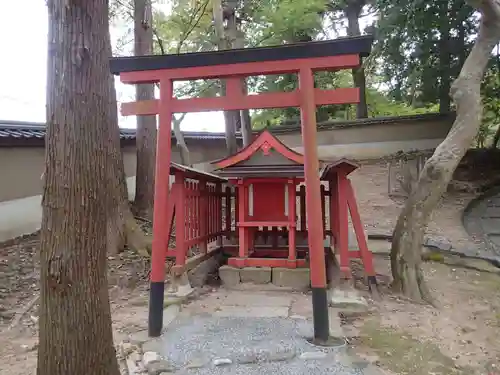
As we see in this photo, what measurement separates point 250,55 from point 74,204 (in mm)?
2876

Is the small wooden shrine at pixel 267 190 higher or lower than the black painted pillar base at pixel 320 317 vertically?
higher

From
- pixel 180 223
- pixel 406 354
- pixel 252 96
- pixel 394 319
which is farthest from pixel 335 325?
pixel 252 96

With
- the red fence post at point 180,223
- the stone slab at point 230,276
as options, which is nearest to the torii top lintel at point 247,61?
the red fence post at point 180,223

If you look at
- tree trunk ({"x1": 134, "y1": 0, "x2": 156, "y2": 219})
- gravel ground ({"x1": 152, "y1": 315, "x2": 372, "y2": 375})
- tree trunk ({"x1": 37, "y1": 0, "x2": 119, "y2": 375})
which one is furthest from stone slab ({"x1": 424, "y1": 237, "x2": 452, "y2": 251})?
tree trunk ({"x1": 37, "y1": 0, "x2": 119, "y2": 375})

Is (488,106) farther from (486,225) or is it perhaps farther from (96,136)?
(96,136)

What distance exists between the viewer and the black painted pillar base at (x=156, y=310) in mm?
4767

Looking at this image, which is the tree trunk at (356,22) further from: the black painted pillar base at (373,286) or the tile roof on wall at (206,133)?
the black painted pillar base at (373,286)

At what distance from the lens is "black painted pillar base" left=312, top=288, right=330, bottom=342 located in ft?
14.7

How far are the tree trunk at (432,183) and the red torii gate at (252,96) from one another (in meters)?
2.39

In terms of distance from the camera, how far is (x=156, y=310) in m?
4.83

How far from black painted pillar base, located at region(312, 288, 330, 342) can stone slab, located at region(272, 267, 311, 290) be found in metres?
2.32

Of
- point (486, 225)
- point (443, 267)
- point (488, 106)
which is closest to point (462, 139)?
point (443, 267)

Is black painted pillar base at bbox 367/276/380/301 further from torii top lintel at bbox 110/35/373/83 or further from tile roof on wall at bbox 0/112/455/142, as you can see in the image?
tile roof on wall at bbox 0/112/455/142

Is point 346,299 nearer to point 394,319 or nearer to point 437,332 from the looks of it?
point 394,319
